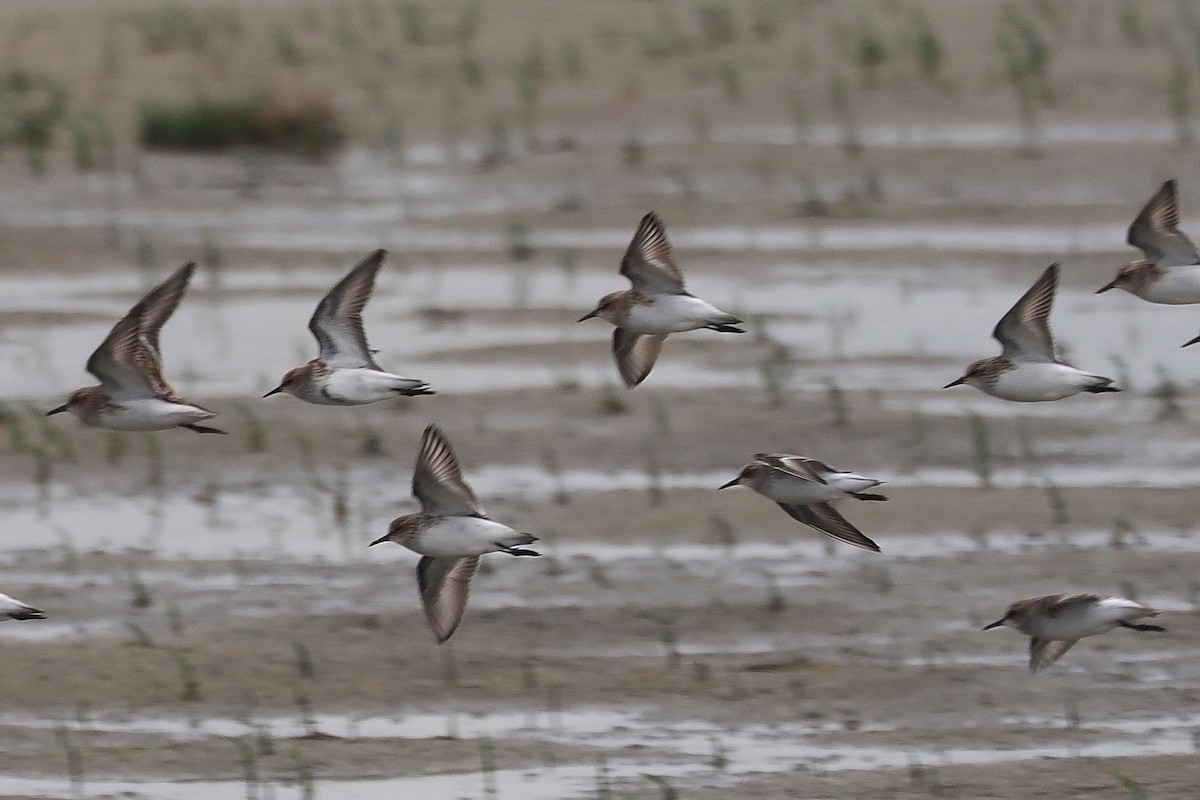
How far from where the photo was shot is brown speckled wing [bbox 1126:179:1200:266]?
9109mm

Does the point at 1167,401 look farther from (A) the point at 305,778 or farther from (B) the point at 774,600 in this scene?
(A) the point at 305,778

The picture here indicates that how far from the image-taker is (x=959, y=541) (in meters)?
11.8

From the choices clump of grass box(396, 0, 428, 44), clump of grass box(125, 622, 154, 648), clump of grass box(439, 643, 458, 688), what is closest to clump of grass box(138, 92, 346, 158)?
clump of grass box(396, 0, 428, 44)

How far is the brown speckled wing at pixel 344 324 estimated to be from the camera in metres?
9.21

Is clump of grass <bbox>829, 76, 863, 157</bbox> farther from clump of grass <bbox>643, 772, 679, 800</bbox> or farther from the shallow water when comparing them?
clump of grass <bbox>643, 772, 679, 800</bbox>

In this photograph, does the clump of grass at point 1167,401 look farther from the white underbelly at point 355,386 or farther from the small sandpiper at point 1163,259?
the white underbelly at point 355,386

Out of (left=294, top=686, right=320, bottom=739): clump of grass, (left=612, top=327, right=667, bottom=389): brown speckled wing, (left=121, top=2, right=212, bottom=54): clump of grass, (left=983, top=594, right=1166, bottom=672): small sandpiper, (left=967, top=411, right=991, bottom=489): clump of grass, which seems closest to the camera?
(left=983, top=594, right=1166, bottom=672): small sandpiper

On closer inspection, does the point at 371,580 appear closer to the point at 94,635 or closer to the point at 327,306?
the point at 94,635

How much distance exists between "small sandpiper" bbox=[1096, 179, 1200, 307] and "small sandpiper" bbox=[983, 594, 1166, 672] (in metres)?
1.14

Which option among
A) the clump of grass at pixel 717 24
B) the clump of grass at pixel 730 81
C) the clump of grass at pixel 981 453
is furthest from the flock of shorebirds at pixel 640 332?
the clump of grass at pixel 717 24

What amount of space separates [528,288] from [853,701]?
325 inches

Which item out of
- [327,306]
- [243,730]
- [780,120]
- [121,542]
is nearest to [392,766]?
[243,730]

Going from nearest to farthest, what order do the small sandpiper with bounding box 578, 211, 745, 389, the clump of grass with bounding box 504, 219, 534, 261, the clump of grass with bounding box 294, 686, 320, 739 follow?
the small sandpiper with bounding box 578, 211, 745, 389, the clump of grass with bounding box 294, 686, 320, 739, the clump of grass with bounding box 504, 219, 534, 261

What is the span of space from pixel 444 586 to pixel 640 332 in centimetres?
121
